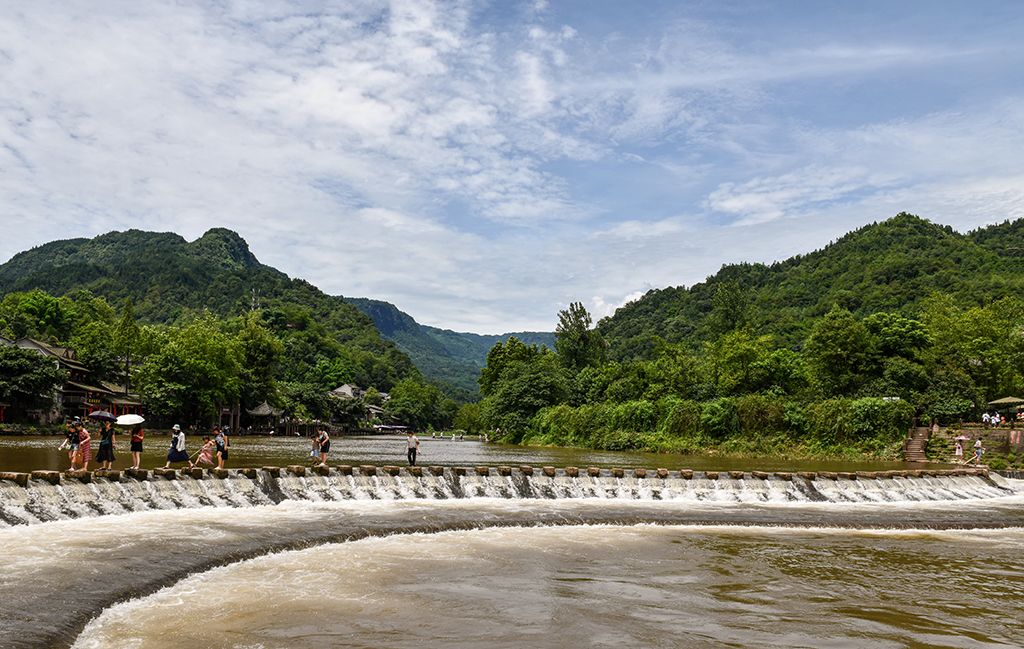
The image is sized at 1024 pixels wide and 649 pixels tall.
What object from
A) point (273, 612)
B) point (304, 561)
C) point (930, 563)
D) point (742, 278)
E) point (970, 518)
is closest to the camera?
point (273, 612)

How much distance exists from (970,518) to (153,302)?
161 m

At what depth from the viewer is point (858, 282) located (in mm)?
96438

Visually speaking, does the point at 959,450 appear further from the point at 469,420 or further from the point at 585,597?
the point at 469,420

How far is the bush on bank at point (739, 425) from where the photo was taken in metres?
50.0

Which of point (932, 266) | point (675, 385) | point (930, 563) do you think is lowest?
point (930, 563)

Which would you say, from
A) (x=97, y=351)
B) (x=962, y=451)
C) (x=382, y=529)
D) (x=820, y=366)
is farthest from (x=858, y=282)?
(x=382, y=529)

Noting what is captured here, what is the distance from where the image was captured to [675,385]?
68688mm

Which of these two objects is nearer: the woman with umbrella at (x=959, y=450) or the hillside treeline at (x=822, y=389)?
the woman with umbrella at (x=959, y=450)

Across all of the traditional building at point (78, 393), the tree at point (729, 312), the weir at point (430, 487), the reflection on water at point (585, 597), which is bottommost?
the reflection on water at point (585, 597)

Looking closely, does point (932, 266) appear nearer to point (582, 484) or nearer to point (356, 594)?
point (582, 484)

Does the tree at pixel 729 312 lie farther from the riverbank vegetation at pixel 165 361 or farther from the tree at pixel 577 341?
the riverbank vegetation at pixel 165 361

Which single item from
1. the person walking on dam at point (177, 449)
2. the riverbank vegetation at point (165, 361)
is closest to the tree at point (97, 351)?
the riverbank vegetation at point (165, 361)

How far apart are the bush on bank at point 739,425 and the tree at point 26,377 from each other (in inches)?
1659

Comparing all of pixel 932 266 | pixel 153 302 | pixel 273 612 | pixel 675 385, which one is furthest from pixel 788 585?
pixel 153 302
